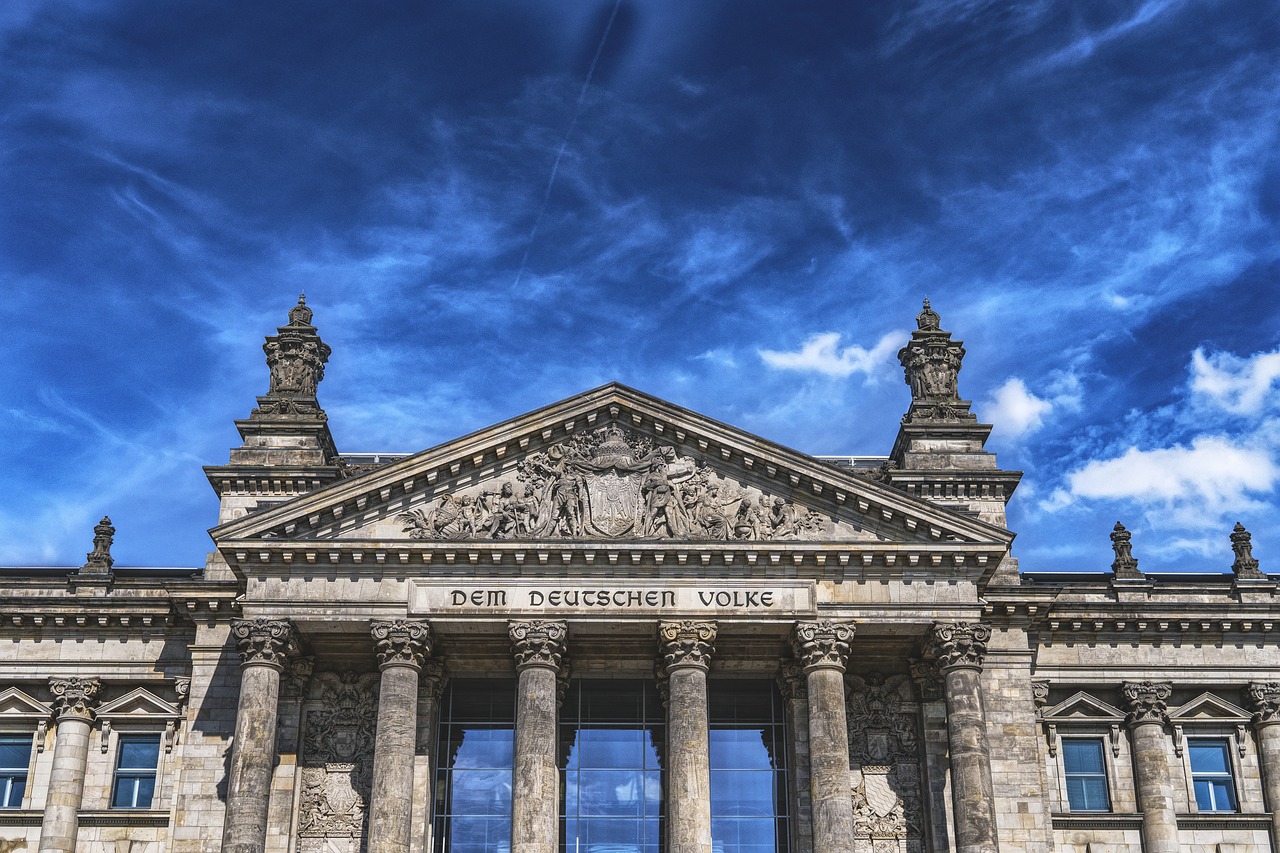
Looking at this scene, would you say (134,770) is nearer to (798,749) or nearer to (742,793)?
(742,793)

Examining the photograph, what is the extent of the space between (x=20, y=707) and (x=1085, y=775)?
95.7 ft

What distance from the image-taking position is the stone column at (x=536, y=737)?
35125mm

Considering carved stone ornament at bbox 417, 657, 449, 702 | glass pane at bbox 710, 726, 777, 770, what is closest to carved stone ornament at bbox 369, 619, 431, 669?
carved stone ornament at bbox 417, 657, 449, 702

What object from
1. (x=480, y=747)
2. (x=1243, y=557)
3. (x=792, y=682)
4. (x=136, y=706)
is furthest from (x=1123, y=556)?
(x=136, y=706)

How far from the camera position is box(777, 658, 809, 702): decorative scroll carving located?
3866cm

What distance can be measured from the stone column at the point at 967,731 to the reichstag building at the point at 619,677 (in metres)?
0.07

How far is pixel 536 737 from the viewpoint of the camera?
3606 cm

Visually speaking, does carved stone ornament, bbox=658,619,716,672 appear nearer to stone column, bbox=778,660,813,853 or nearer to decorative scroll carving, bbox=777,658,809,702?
stone column, bbox=778,660,813,853

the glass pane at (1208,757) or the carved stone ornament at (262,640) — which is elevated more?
the carved stone ornament at (262,640)

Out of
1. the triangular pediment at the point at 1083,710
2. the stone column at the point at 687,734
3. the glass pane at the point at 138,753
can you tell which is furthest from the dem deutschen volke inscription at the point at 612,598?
the glass pane at the point at 138,753

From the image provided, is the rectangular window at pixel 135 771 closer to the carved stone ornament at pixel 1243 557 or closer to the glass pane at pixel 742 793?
the glass pane at pixel 742 793

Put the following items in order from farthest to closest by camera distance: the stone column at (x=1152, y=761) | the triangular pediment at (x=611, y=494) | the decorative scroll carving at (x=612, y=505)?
the stone column at (x=1152, y=761) → the decorative scroll carving at (x=612, y=505) → the triangular pediment at (x=611, y=494)

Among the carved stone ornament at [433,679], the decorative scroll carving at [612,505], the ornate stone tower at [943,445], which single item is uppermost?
the ornate stone tower at [943,445]

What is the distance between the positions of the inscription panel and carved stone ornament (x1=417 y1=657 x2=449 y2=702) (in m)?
2.06
